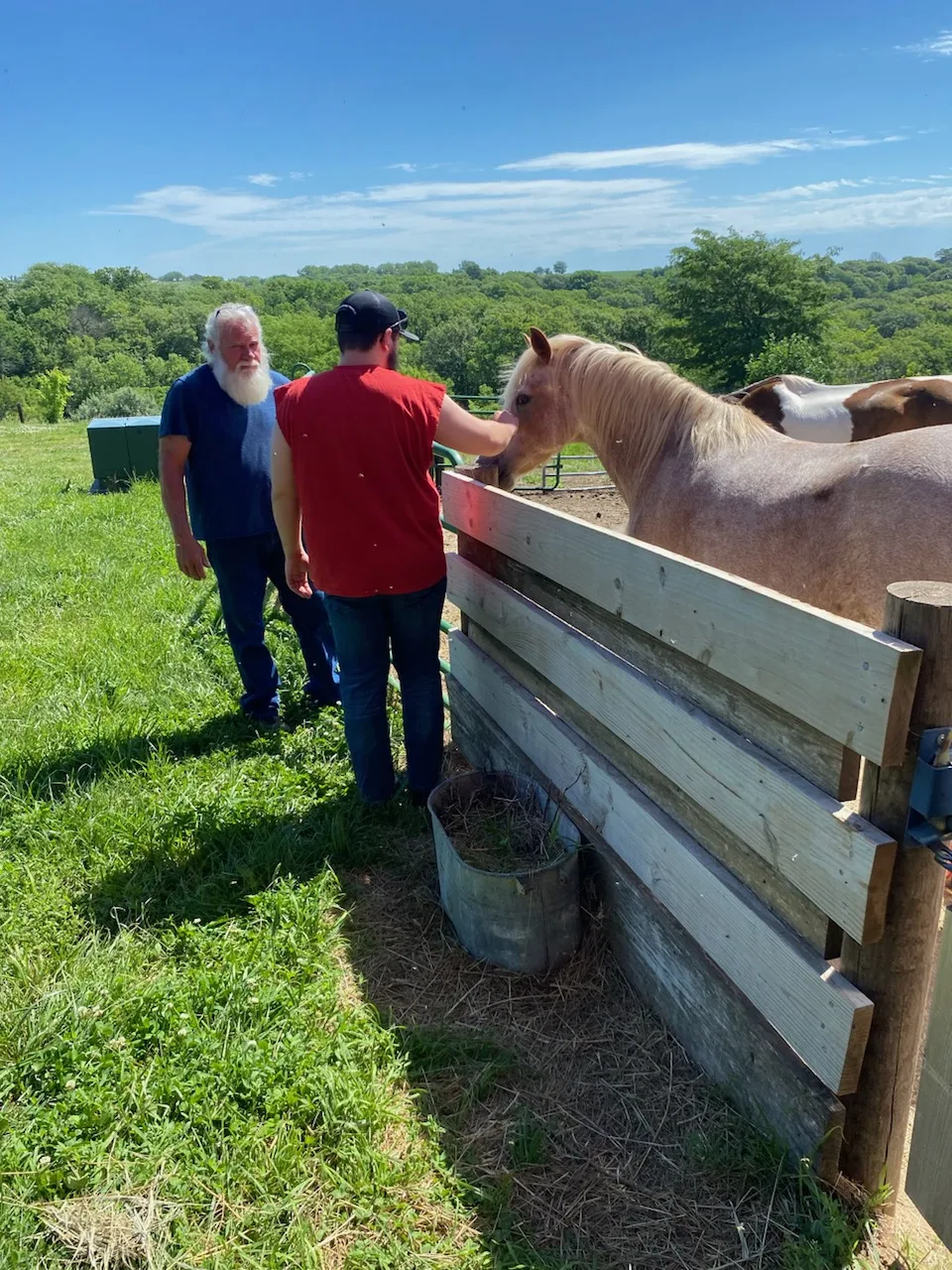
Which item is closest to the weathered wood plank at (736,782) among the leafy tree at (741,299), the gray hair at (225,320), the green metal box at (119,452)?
the gray hair at (225,320)

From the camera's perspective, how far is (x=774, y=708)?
5.89 ft

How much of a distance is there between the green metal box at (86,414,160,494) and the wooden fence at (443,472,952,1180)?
39.9ft

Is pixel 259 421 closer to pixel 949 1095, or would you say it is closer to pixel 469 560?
pixel 469 560

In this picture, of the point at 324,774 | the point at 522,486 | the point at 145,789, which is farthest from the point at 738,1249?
the point at 522,486

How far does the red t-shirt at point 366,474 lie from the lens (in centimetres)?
295

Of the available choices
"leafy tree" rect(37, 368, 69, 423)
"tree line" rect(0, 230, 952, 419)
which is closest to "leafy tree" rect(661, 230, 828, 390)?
"tree line" rect(0, 230, 952, 419)

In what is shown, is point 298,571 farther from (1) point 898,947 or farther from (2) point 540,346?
(1) point 898,947

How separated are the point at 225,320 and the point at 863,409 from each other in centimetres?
590

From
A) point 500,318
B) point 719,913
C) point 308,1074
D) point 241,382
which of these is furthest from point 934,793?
point 500,318

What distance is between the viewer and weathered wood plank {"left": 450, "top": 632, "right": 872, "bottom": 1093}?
163 cm

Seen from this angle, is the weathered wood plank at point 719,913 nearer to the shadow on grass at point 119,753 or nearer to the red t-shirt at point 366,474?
the red t-shirt at point 366,474

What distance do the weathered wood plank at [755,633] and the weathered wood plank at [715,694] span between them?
0.06 meters

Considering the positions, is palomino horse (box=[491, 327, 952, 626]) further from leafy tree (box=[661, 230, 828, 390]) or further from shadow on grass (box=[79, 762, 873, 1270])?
leafy tree (box=[661, 230, 828, 390])

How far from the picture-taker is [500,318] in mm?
55875
